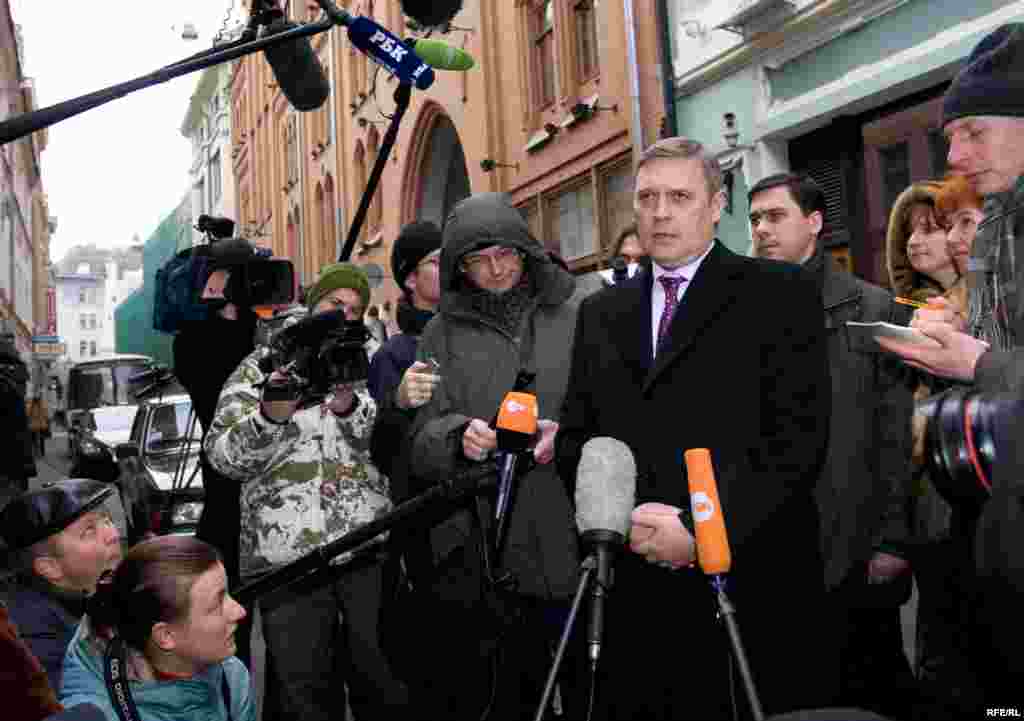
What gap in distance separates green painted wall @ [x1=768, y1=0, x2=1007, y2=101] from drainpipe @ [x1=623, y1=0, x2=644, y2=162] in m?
2.36

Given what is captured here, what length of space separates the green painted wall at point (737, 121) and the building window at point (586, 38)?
10.1 feet

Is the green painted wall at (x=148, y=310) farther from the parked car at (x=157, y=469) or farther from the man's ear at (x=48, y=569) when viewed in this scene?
the man's ear at (x=48, y=569)

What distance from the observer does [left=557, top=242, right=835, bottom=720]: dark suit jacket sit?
244 cm

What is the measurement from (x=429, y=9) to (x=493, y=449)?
136cm

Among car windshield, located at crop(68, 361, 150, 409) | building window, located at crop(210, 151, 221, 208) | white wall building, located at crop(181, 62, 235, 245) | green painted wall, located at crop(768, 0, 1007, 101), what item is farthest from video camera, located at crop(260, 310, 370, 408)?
building window, located at crop(210, 151, 221, 208)

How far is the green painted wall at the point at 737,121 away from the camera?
10.4m

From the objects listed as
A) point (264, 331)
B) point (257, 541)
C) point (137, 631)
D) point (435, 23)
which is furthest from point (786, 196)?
point (137, 631)

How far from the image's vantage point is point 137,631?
8.80ft

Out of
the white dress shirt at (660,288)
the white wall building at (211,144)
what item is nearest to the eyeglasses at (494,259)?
the white dress shirt at (660,288)

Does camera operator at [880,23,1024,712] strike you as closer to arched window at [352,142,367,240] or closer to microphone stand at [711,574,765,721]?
microphone stand at [711,574,765,721]

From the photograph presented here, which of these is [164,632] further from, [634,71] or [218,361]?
→ [634,71]

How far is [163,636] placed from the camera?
8.77 ft

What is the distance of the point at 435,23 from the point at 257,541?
184cm

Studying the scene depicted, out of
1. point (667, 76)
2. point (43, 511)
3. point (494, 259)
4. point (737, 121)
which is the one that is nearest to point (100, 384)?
point (667, 76)
